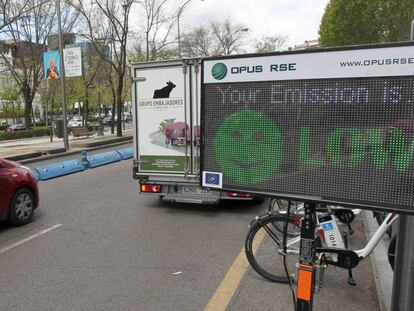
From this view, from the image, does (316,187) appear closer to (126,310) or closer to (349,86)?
(349,86)

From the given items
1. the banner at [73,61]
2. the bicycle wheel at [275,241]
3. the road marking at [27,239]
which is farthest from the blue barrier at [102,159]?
the bicycle wheel at [275,241]

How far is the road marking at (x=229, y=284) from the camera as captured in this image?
12.7 feet

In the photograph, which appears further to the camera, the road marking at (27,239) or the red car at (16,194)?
the red car at (16,194)

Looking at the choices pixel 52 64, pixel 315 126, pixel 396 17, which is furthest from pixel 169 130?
pixel 396 17

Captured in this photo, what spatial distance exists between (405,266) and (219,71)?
1857 mm

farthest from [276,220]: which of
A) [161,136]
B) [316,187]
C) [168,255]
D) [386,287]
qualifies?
[161,136]

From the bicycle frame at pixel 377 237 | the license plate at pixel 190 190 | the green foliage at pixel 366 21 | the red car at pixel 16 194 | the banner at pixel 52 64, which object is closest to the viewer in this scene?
the bicycle frame at pixel 377 237

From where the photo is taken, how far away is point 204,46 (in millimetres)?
50312

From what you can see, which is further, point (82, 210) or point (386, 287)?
point (82, 210)

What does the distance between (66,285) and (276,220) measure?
2.35 m

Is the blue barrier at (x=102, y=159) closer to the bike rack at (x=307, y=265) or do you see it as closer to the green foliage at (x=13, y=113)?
the bike rack at (x=307, y=265)

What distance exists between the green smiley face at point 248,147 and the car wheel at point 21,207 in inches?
217

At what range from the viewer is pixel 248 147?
7.24 ft

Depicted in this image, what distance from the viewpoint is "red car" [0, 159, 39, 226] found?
6.51 meters
